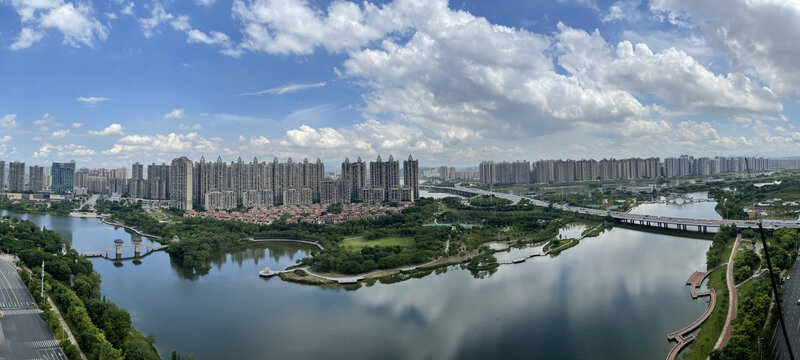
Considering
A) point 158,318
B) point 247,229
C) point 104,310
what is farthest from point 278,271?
point 247,229

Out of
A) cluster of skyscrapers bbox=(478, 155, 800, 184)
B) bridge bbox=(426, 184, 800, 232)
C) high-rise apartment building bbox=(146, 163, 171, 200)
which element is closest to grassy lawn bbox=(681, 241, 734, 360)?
bridge bbox=(426, 184, 800, 232)

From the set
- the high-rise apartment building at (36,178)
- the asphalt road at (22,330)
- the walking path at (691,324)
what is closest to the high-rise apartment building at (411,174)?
the walking path at (691,324)

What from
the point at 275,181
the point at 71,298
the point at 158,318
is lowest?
the point at 158,318

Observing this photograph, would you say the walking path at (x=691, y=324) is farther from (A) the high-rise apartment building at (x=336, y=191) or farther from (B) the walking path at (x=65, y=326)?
(A) the high-rise apartment building at (x=336, y=191)

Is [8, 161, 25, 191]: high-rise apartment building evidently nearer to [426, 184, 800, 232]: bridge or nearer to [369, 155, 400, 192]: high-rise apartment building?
[369, 155, 400, 192]: high-rise apartment building

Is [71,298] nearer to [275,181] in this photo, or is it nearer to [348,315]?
[348,315]
